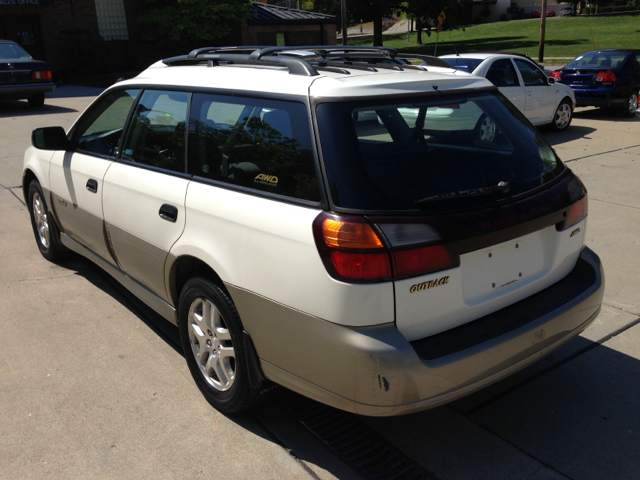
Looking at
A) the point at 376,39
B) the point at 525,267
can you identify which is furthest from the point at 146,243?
the point at 376,39

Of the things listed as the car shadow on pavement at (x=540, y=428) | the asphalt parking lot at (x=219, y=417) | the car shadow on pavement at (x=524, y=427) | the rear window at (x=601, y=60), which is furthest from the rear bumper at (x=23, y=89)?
the car shadow on pavement at (x=540, y=428)

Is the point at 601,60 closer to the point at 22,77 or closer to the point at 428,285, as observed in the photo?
the point at 428,285

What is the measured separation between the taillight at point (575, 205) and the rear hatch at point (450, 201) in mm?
10

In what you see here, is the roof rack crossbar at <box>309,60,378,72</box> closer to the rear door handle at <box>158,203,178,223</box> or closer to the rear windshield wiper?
the rear windshield wiper

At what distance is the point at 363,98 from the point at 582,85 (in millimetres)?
13337

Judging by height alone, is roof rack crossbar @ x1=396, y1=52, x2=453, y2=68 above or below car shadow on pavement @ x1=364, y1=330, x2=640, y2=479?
above

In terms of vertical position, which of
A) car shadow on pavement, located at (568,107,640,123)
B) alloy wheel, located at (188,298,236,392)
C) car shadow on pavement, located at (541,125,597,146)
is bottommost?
car shadow on pavement, located at (568,107,640,123)

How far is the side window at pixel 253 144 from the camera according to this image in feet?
8.86

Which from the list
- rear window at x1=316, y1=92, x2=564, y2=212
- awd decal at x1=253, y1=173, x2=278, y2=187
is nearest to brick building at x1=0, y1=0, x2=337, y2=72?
awd decal at x1=253, y1=173, x2=278, y2=187

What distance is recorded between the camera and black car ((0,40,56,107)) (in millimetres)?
16266

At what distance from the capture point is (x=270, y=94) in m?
2.91

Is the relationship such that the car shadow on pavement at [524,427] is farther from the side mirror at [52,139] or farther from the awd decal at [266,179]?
the side mirror at [52,139]

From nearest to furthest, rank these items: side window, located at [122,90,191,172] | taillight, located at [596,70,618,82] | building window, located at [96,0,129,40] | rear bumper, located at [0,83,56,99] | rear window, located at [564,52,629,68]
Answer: side window, located at [122,90,191,172]
taillight, located at [596,70,618,82]
rear window, located at [564,52,629,68]
rear bumper, located at [0,83,56,99]
building window, located at [96,0,129,40]

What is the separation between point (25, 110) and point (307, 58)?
1591 centimetres
